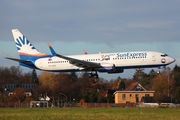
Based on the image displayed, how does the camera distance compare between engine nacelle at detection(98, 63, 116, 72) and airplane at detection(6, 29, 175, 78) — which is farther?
engine nacelle at detection(98, 63, 116, 72)

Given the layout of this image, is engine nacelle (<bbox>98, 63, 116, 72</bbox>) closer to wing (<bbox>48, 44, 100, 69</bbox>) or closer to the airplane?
the airplane

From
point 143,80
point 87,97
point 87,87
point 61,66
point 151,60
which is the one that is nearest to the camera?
point 151,60

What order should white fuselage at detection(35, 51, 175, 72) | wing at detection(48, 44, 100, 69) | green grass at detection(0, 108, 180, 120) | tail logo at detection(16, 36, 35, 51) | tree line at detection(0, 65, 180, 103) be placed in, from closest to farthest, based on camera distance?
green grass at detection(0, 108, 180, 120), white fuselage at detection(35, 51, 175, 72), wing at detection(48, 44, 100, 69), tail logo at detection(16, 36, 35, 51), tree line at detection(0, 65, 180, 103)

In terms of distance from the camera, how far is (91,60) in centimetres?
7750

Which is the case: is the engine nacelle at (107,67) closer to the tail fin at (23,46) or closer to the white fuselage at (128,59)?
the white fuselage at (128,59)

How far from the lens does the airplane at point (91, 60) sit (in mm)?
71750

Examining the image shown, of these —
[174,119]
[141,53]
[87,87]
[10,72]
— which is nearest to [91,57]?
[141,53]

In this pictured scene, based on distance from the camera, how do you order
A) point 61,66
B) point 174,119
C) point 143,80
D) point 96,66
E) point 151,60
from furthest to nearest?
1. point 143,80
2. point 61,66
3. point 96,66
4. point 151,60
5. point 174,119

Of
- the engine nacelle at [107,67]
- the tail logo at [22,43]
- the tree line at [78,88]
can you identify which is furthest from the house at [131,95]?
the engine nacelle at [107,67]

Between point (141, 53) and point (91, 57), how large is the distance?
9.97m

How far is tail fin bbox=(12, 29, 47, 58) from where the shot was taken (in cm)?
8686

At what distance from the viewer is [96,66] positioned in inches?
3002

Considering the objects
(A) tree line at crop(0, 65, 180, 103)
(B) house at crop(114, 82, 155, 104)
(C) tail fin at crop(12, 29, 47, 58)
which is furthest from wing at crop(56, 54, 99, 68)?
(B) house at crop(114, 82, 155, 104)

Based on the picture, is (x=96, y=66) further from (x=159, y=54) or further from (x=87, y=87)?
(x=87, y=87)
